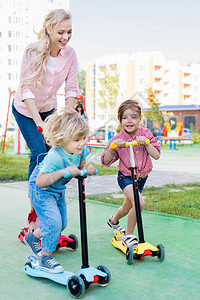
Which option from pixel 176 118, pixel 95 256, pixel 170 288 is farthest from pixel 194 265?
pixel 176 118

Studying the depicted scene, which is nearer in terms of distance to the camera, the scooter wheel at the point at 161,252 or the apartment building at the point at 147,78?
the scooter wheel at the point at 161,252

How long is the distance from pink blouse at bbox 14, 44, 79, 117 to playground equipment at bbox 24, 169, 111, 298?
3.44 ft

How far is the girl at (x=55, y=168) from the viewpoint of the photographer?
2.33 meters

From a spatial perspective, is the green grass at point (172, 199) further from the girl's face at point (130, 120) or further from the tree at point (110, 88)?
the tree at point (110, 88)

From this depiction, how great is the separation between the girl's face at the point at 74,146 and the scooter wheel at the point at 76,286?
2.37ft

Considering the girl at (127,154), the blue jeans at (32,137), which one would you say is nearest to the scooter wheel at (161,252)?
the girl at (127,154)

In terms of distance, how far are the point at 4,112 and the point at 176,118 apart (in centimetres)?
1890

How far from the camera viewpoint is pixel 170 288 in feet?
7.29

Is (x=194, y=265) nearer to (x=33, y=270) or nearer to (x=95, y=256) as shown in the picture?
(x=95, y=256)

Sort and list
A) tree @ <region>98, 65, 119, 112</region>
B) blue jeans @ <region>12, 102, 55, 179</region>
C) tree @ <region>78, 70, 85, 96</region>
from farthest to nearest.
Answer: tree @ <region>78, 70, 85, 96</region> < tree @ <region>98, 65, 119, 112</region> < blue jeans @ <region>12, 102, 55, 179</region>

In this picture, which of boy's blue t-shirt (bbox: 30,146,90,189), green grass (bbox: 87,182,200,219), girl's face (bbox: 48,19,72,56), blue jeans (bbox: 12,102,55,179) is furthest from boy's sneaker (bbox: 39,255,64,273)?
green grass (bbox: 87,182,200,219)

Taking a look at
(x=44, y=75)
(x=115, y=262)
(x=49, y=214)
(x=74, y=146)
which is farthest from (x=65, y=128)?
(x=115, y=262)

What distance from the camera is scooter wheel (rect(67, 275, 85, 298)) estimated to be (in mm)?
2092

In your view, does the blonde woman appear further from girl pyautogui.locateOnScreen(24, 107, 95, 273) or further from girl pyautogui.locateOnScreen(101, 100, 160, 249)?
girl pyautogui.locateOnScreen(101, 100, 160, 249)
